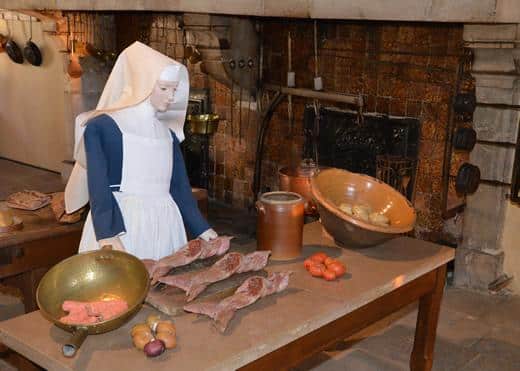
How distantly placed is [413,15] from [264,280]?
2.12 metres

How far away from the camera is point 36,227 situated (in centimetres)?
323

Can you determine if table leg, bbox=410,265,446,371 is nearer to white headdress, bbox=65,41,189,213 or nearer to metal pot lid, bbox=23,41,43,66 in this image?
white headdress, bbox=65,41,189,213

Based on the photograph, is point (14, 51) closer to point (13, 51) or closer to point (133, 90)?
point (13, 51)

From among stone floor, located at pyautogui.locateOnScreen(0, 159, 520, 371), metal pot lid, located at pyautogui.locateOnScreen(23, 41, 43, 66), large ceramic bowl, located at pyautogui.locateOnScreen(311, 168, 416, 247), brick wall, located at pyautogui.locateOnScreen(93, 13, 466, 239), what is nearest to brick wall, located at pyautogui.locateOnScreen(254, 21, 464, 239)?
brick wall, located at pyautogui.locateOnScreen(93, 13, 466, 239)

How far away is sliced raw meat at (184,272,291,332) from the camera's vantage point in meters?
1.97

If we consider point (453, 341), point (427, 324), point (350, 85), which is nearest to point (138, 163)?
point (427, 324)

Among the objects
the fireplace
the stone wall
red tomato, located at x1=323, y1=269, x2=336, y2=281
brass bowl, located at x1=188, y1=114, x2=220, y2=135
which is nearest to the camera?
red tomato, located at x1=323, y1=269, x2=336, y2=281

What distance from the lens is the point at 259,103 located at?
18.7 feet

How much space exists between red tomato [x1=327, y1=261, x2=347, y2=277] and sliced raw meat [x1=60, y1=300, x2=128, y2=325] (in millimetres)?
769

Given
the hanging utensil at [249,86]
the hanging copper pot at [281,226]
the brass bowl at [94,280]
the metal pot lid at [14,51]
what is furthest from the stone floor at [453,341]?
the metal pot lid at [14,51]

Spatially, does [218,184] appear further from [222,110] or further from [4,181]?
[4,181]

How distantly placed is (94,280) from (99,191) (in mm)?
512

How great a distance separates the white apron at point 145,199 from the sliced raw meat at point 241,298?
0.64m

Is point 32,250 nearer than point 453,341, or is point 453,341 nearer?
point 32,250
